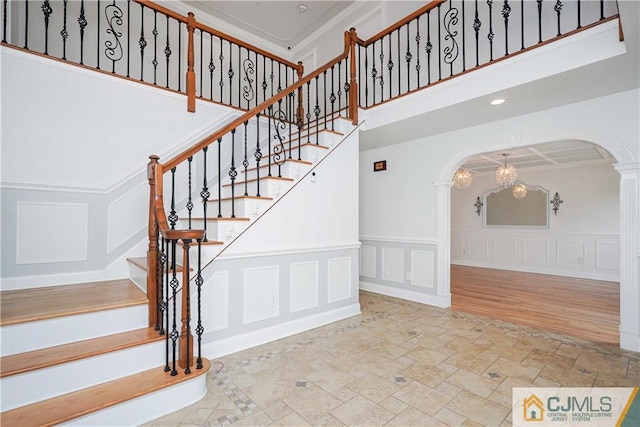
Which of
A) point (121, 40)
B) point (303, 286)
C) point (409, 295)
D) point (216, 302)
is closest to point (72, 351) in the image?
point (216, 302)

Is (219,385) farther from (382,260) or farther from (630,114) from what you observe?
(630,114)

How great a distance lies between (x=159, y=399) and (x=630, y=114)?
469 cm

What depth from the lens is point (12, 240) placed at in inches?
107

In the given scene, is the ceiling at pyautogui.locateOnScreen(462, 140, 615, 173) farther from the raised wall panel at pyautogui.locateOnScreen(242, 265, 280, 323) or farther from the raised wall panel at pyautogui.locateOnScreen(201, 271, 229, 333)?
the raised wall panel at pyautogui.locateOnScreen(201, 271, 229, 333)

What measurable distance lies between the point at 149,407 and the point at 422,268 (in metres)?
3.74

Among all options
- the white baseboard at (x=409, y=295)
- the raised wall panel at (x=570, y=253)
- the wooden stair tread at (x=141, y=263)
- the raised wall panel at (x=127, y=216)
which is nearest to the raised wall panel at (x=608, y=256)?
the raised wall panel at (x=570, y=253)

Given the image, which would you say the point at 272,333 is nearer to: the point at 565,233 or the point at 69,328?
the point at 69,328

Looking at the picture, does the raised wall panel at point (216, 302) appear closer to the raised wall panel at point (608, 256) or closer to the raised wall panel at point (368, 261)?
the raised wall panel at point (368, 261)

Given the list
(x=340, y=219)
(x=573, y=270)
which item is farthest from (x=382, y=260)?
(x=573, y=270)

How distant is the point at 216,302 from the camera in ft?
9.07

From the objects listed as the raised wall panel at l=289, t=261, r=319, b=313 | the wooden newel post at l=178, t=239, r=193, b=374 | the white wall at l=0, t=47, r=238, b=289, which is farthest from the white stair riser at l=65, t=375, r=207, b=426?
the white wall at l=0, t=47, r=238, b=289

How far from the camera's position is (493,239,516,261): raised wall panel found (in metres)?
7.71

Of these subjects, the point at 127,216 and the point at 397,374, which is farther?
the point at 127,216

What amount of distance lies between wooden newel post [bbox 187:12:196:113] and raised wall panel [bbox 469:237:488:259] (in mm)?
7857
